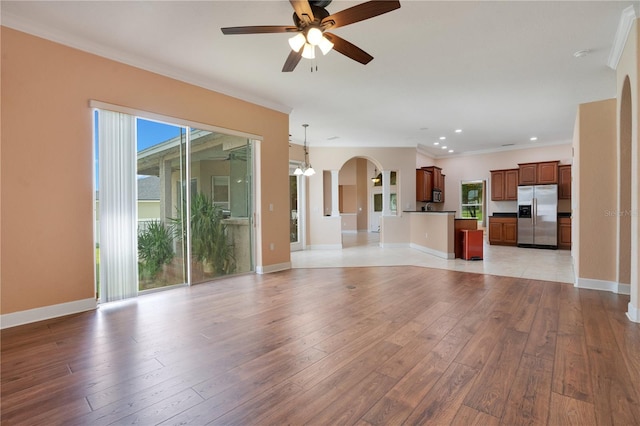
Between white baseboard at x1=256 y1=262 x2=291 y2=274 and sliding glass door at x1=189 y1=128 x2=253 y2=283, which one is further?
white baseboard at x1=256 y1=262 x2=291 y2=274

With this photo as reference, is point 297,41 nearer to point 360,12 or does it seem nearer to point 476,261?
point 360,12

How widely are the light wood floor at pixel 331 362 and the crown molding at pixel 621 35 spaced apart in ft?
9.63

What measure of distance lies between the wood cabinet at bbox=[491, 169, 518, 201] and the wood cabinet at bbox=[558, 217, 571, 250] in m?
1.30

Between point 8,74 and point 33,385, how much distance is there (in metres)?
2.94

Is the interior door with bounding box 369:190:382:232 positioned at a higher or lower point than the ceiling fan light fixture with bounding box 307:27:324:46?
lower

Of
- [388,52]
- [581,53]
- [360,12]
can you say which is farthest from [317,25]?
[581,53]

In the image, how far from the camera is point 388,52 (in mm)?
3627

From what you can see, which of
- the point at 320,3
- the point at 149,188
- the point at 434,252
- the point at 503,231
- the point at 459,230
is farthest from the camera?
the point at 503,231

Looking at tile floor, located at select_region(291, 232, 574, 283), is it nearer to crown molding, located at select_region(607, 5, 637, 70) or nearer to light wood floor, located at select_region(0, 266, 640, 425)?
light wood floor, located at select_region(0, 266, 640, 425)

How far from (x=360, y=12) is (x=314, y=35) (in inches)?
16.6

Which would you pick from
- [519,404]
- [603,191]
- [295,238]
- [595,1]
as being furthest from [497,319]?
[295,238]

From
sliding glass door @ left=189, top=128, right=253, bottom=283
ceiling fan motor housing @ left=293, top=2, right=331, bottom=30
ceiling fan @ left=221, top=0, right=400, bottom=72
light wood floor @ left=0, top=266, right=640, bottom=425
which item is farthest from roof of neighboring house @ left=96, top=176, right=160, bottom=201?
ceiling fan motor housing @ left=293, top=2, right=331, bottom=30

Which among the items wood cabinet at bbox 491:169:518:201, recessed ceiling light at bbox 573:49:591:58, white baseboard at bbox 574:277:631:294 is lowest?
white baseboard at bbox 574:277:631:294

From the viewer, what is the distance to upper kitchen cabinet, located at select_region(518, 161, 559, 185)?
8219mm
